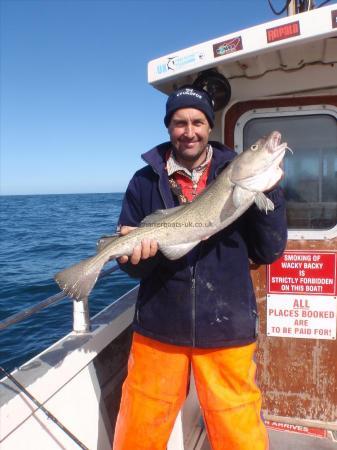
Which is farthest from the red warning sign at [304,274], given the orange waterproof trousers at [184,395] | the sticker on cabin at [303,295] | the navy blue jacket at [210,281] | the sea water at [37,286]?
the sea water at [37,286]

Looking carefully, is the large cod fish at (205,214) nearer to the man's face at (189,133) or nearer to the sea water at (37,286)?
the man's face at (189,133)

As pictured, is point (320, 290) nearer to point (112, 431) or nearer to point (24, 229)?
point (112, 431)

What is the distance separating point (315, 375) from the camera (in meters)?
3.98

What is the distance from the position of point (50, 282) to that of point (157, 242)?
31.6 feet

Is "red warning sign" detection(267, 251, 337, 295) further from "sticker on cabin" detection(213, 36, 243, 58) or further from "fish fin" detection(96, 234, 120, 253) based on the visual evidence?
"sticker on cabin" detection(213, 36, 243, 58)

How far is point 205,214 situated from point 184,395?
4.35 ft

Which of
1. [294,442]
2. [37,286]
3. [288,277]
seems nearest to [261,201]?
[288,277]

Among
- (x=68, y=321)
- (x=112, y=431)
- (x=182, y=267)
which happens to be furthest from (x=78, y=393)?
(x=68, y=321)

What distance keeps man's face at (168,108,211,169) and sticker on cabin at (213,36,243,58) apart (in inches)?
20.9

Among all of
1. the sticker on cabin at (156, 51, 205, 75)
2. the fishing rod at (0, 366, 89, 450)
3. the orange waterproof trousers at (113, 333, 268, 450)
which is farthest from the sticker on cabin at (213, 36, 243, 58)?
the fishing rod at (0, 366, 89, 450)

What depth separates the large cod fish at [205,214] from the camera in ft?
8.27

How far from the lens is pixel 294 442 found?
396 cm

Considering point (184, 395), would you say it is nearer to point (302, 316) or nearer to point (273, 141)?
point (302, 316)

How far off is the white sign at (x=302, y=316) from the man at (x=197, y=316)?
48.1 inches
